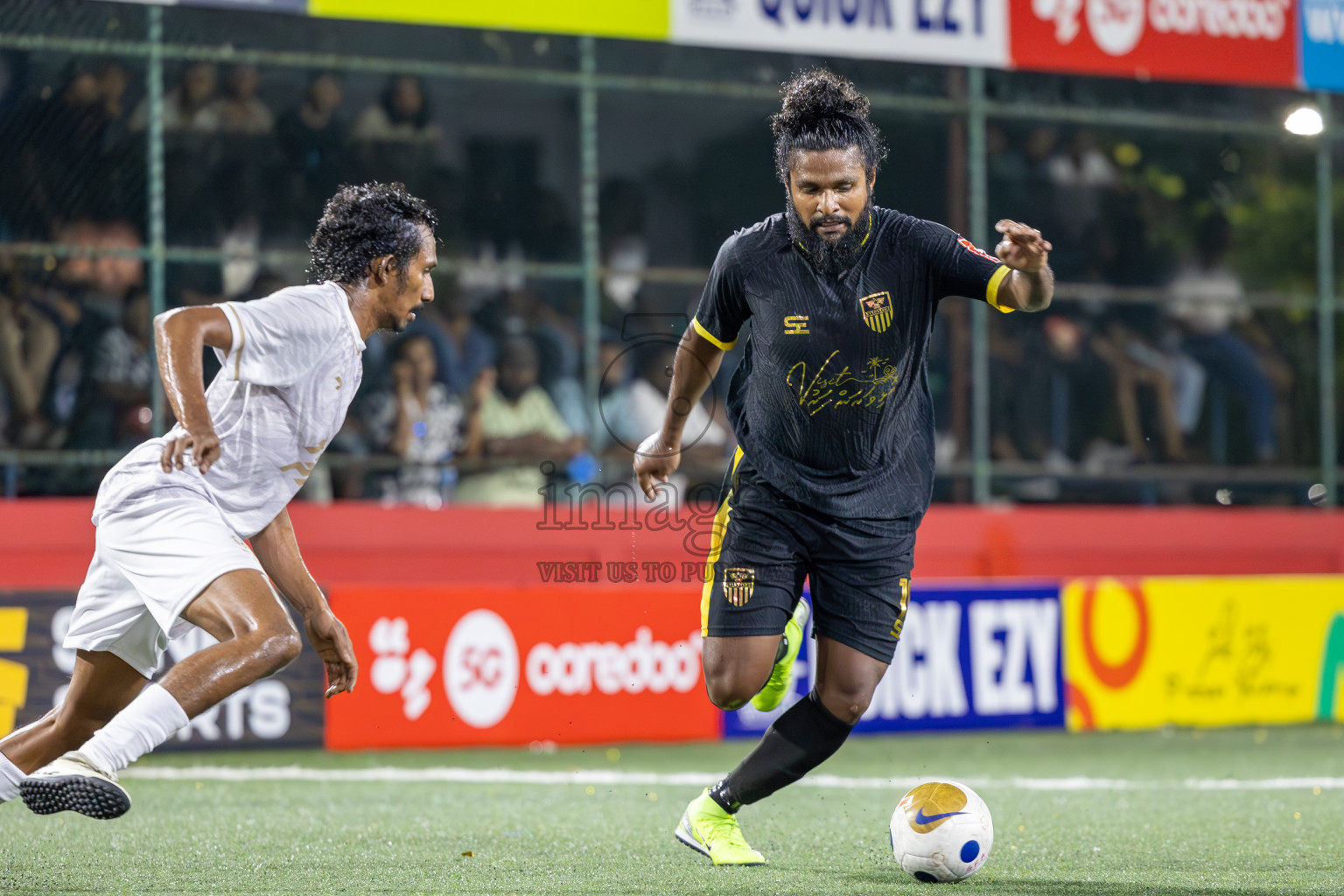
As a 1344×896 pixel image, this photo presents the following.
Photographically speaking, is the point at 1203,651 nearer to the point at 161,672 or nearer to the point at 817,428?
the point at 161,672

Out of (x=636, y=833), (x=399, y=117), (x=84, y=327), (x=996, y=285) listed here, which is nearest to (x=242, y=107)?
(x=399, y=117)

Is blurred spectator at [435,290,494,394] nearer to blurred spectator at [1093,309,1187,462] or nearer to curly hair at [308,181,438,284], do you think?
blurred spectator at [1093,309,1187,462]

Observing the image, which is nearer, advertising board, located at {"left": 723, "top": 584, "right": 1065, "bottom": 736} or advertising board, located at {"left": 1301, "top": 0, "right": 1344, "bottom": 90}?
advertising board, located at {"left": 723, "top": 584, "right": 1065, "bottom": 736}

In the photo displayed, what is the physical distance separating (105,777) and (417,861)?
149 cm

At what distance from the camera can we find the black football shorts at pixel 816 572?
545cm

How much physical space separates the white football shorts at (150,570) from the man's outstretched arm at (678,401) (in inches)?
51.6

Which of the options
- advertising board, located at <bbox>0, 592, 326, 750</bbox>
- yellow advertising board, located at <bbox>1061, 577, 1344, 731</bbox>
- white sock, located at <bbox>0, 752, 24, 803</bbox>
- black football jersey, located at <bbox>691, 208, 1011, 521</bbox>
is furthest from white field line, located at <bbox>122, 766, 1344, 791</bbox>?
white sock, located at <bbox>0, 752, 24, 803</bbox>

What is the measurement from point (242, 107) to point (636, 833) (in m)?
6.64

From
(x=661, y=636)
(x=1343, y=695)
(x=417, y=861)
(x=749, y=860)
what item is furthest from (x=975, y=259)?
(x=1343, y=695)

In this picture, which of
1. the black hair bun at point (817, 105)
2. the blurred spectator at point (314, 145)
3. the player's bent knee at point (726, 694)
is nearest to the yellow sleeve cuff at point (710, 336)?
Answer: the black hair bun at point (817, 105)

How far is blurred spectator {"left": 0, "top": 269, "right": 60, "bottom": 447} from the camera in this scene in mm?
10508

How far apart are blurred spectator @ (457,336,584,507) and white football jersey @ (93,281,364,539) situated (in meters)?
6.45

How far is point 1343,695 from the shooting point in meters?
11.5

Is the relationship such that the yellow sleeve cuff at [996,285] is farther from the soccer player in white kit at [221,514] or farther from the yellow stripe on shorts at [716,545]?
the soccer player in white kit at [221,514]
